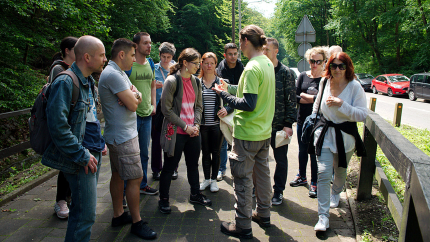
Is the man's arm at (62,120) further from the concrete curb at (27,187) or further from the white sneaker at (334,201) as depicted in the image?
the white sneaker at (334,201)

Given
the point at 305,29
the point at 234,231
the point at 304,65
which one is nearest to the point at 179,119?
the point at 234,231

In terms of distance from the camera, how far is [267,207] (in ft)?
11.1

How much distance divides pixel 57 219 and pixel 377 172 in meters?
3.90

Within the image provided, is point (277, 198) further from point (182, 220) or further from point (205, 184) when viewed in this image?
point (182, 220)

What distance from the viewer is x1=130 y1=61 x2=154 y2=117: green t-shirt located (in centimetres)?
402

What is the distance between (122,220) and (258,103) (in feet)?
6.47

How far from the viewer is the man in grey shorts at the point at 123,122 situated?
9.64 ft

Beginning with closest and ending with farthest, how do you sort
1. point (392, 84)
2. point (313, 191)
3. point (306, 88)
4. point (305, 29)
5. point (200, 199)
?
point (200, 199)
point (313, 191)
point (306, 88)
point (305, 29)
point (392, 84)

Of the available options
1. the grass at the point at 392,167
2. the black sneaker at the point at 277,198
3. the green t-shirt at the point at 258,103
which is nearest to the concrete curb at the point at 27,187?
the green t-shirt at the point at 258,103

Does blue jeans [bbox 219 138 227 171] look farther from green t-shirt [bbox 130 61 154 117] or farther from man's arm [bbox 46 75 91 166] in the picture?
man's arm [bbox 46 75 91 166]

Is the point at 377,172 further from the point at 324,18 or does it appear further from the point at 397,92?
the point at 324,18

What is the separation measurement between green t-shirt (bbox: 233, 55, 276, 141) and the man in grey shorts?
1.07 meters

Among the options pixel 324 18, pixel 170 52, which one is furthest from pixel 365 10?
pixel 170 52

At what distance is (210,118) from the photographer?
4312mm
